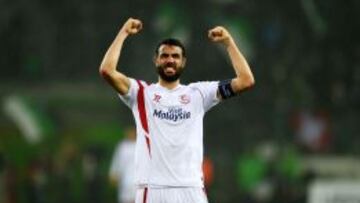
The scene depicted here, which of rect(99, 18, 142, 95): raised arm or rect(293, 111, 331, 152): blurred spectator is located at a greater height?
rect(99, 18, 142, 95): raised arm

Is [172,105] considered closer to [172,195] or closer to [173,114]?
[173,114]

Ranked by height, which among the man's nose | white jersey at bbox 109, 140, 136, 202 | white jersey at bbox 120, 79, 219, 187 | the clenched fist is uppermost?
the clenched fist

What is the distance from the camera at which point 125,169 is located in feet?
51.2

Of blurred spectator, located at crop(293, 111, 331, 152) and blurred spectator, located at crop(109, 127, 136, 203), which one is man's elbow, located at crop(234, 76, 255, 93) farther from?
blurred spectator, located at crop(293, 111, 331, 152)

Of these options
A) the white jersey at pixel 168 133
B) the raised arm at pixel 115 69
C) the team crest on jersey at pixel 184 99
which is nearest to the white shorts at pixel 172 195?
the white jersey at pixel 168 133

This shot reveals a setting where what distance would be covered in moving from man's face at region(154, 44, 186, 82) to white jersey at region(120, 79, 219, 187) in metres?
0.16

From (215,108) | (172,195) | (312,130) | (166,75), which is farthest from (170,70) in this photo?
(312,130)

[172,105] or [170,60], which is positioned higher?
[170,60]

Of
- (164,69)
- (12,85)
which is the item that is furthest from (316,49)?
(164,69)

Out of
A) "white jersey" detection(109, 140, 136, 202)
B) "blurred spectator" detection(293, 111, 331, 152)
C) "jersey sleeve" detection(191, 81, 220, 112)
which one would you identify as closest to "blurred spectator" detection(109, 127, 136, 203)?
"white jersey" detection(109, 140, 136, 202)

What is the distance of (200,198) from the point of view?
25.6 feet

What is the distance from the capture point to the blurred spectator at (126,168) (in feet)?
50.6

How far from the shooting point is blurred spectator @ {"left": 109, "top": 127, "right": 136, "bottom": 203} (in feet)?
50.6

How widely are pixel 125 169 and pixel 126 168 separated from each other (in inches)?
1.2
